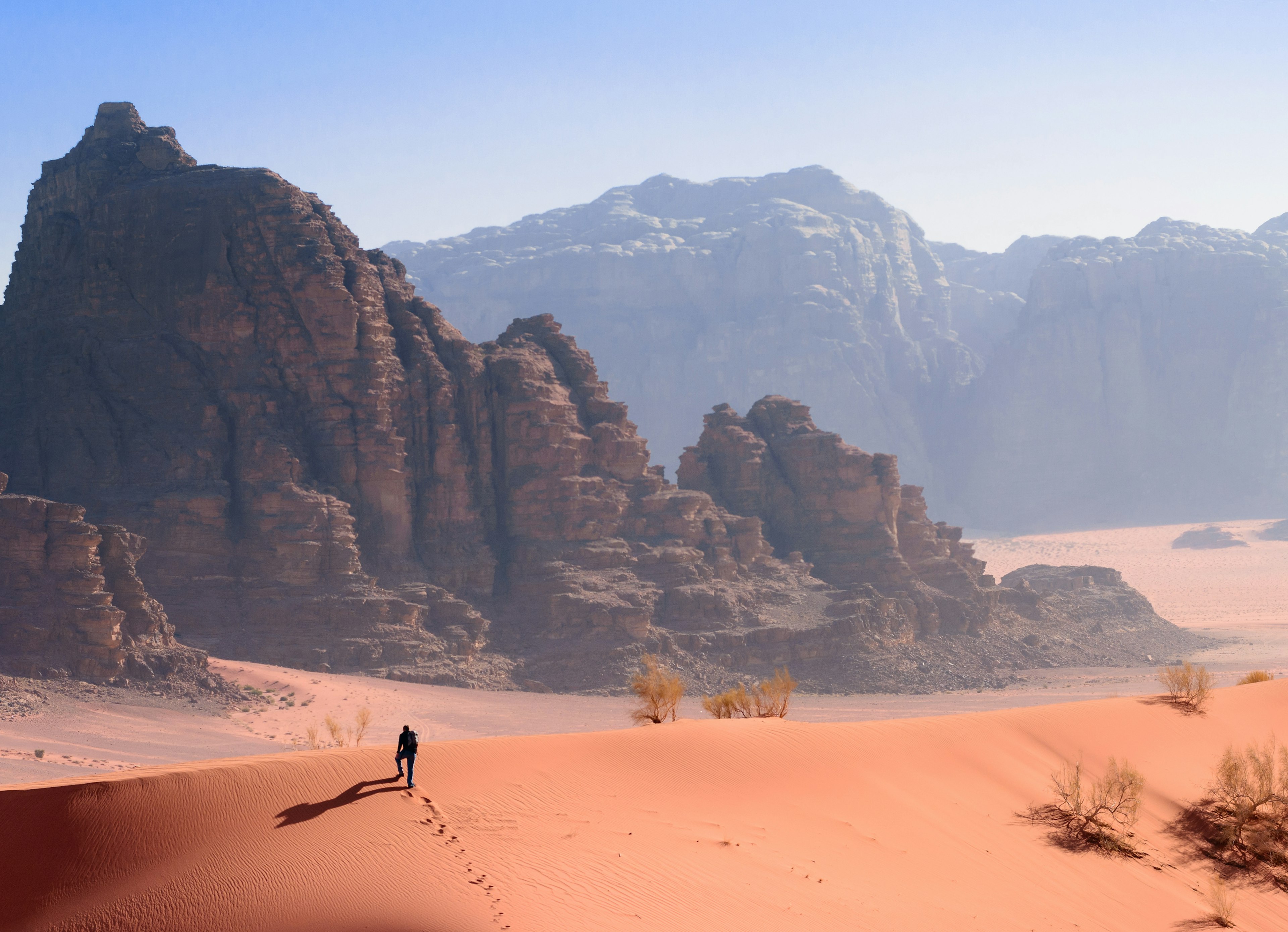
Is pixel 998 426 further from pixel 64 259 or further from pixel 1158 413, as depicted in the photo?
pixel 64 259

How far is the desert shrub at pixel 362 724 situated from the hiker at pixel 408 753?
7.26 m

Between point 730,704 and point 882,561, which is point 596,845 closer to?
point 730,704

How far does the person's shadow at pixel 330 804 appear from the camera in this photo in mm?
16125

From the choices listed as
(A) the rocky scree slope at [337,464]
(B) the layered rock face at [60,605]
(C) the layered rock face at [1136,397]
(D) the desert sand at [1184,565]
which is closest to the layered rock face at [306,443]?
(A) the rocky scree slope at [337,464]

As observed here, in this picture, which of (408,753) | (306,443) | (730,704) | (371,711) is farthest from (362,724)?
(306,443)

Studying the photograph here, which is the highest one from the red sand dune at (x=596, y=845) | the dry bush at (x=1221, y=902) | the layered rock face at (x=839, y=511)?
the layered rock face at (x=839, y=511)

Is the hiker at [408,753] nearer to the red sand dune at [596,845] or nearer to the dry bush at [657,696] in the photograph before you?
the red sand dune at [596,845]

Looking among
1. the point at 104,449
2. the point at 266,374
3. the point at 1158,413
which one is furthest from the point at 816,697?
the point at 1158,413

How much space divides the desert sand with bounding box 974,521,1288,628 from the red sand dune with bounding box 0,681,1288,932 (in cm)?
8132

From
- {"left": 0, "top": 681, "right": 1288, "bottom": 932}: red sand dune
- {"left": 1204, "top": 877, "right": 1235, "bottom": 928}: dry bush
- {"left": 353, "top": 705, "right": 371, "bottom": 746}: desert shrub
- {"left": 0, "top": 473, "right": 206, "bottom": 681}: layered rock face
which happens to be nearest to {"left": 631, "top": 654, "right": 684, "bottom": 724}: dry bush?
{"left": 0, "top": 681, "right": 1288, "bottom": 932}: red sand dune

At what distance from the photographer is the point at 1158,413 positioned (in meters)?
169

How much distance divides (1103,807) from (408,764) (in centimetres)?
1215

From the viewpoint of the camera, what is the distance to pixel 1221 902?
17.8 metres

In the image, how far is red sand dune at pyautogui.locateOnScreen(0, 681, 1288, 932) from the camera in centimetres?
1441
